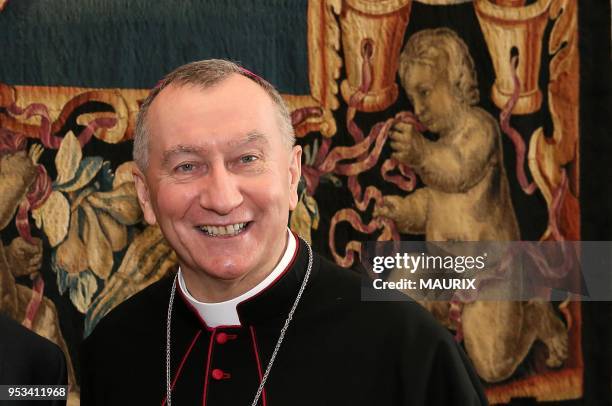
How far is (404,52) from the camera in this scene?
108 inches

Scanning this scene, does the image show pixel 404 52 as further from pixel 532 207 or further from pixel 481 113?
pixel 532 207

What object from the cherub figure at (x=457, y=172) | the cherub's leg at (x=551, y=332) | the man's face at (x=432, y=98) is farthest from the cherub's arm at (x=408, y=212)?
the cherub's leg at (x=551, y=332)

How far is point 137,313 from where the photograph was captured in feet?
7.76

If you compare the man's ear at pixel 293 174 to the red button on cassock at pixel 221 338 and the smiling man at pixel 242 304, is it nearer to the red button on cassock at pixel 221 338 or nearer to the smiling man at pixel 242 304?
the smiling man at pixel 242 304

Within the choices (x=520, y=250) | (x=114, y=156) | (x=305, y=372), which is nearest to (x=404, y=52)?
(x=520, y=250)

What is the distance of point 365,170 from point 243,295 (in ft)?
2.63

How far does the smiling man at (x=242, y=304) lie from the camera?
1944 millimetres

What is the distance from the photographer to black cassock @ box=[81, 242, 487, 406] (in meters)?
2.08

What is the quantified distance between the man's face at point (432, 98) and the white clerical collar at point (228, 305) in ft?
2.72

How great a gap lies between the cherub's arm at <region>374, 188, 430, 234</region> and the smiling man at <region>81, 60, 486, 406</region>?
1.65 feet

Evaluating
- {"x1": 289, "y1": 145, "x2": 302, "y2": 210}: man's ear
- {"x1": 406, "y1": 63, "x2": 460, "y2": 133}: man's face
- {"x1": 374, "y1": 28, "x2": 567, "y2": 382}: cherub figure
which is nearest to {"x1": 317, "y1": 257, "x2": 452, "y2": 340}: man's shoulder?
{"x1": 289, "y1": 145, "x2": 302, "y2": 210}: man's ear

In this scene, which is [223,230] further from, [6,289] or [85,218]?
[6,289]

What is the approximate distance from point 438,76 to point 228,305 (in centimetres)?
112

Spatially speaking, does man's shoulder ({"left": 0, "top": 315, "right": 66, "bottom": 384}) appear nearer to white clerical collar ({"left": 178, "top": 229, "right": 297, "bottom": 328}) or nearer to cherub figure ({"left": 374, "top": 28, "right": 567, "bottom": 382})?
white clerical collar ({"left": 178, "top": 229, "right": 297, "bottom": 328})
